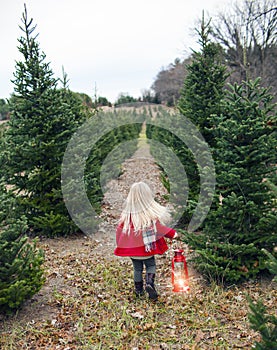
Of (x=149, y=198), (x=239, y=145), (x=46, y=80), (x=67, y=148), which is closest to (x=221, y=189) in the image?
(x=239, y=145)

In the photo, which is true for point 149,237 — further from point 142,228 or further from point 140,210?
point 140,210

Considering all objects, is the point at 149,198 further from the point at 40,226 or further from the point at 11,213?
the point at 40,226

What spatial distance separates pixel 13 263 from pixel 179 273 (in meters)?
2.34

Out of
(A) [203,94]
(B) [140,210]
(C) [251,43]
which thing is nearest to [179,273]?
(B) [140,210]

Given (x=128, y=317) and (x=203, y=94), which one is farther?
(x=203, y=94)

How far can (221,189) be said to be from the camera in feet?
18.7

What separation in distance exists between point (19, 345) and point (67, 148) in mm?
4194

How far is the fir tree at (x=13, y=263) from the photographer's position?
4.38 m

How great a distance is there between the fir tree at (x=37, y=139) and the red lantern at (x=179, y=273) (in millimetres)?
3045

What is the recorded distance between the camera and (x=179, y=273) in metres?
5.45

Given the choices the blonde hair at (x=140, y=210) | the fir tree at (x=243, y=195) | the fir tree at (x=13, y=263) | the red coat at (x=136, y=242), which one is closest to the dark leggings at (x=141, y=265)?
the red coat at (x=136, y=242)

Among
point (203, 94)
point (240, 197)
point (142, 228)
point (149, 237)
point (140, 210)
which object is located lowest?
point (149, 237)

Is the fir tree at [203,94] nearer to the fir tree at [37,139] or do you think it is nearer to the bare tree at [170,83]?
the fir tree at [37,139]

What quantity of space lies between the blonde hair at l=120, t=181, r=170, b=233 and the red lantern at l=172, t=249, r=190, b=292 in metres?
0.74
